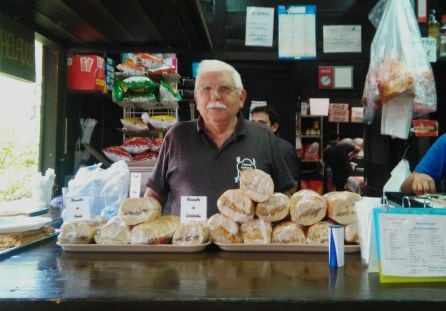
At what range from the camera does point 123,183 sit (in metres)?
2.09

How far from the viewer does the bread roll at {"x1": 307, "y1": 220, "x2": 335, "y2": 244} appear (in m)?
1.10

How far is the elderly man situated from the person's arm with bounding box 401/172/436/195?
674 mm

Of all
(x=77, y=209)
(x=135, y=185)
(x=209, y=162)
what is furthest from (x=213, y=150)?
(x=77, y=209)

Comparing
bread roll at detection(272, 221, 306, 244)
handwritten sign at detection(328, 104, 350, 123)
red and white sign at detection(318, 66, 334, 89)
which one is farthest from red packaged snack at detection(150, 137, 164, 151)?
handwritten sign at detection(328, 104, 350, 123)

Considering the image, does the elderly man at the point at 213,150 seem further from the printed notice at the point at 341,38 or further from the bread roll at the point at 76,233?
the printed notice at the point at 341,38

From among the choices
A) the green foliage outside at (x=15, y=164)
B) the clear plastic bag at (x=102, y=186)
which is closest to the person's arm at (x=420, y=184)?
the clear plastic bag at (x=102, y=186)

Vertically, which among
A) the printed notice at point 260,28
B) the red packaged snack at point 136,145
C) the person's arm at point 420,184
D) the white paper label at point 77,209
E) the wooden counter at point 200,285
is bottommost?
the wooden counter at point 200,285

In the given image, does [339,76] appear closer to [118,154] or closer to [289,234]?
Result: [118,154]

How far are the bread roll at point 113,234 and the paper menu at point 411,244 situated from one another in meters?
0.72

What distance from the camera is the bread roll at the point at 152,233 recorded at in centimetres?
112

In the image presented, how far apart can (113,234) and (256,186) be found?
0.47 meters

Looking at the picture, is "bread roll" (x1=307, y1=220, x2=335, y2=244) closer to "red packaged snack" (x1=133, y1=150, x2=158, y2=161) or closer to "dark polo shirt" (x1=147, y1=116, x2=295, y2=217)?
"dark polo shirt" (x1=147, y1=116, x2=295, y2=217)

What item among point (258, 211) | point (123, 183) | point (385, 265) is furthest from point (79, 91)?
point (385, 265)

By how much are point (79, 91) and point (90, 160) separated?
1.81 ft
